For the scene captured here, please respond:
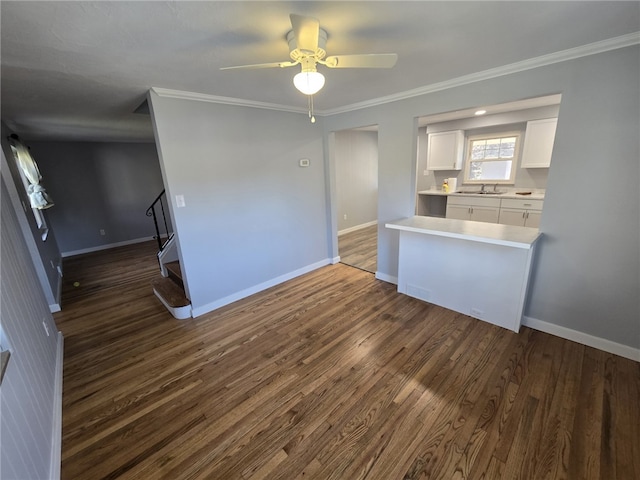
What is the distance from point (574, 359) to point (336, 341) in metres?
1.89

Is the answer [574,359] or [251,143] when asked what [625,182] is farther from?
[251,143]

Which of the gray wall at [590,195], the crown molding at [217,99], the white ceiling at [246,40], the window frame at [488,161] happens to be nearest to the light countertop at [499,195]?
the window frame at [488,161]

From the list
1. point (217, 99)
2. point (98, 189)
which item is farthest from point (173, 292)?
point (98, 189)

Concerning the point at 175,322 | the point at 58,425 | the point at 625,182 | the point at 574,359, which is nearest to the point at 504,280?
the point at 574,359

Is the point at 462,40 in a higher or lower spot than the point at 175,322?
higher

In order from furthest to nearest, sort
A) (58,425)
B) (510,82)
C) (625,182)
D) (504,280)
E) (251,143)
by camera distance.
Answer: (251,143) → (504,280) → (510,82) → (625,182) → (58,425)

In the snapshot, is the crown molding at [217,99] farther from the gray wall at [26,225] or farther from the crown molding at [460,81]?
the gray wall at [26,225]

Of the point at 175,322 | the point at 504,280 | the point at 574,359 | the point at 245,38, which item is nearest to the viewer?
the point at 245,38

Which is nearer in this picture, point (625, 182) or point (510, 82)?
point (625, 182)

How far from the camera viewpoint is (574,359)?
2.06m

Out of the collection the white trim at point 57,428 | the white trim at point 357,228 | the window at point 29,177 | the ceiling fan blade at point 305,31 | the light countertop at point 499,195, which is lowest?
the white trim at point 57,428

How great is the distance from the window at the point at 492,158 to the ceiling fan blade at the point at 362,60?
4.43 meters

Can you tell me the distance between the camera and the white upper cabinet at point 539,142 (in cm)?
412

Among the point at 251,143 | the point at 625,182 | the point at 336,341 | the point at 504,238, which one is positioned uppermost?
the point at 251,143
